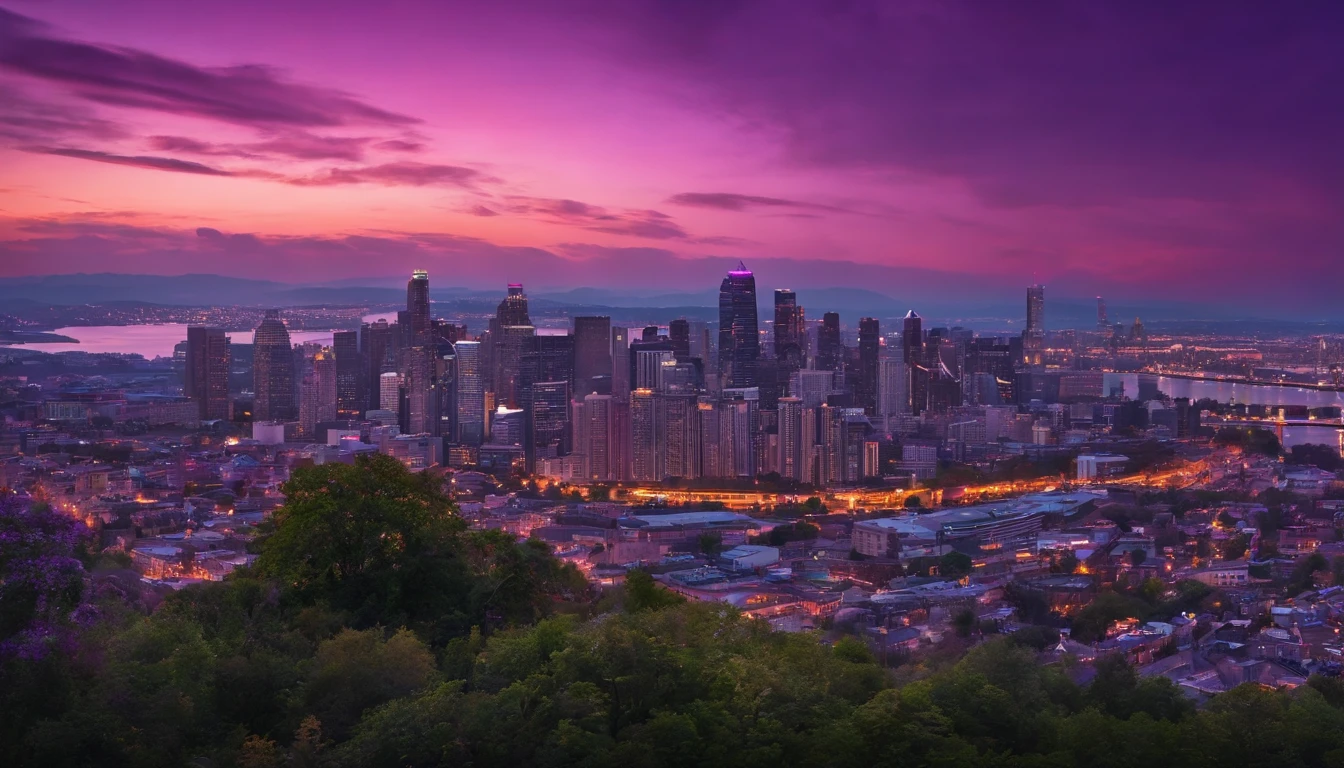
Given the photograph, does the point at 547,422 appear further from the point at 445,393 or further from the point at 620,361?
the point at 620,361

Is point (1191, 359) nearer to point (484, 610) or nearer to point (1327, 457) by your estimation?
point (1327, 457)

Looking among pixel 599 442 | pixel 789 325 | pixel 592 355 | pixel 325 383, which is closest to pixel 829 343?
pixel 789 325

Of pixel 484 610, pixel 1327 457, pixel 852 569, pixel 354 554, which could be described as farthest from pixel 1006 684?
pixel 1327 457

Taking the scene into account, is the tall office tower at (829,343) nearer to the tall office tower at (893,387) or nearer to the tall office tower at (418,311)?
the tall office tower at (893,387)

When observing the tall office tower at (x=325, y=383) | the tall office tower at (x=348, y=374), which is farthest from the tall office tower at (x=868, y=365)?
the tall office tower at (x=325, y=383)

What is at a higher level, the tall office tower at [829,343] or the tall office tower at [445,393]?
the tall office tower at [829,343]

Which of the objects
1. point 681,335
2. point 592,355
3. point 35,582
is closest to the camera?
point 35,582
